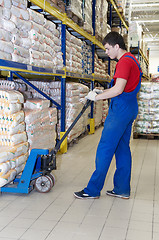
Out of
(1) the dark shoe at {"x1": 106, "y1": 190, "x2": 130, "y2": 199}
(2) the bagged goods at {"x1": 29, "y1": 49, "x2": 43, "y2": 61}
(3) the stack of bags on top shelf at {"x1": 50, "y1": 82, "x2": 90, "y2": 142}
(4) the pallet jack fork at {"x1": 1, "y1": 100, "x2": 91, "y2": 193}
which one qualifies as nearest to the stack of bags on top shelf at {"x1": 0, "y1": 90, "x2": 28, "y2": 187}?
(4) the pallet jack fork at {"x1": 1, "y1": 100, "x2": 91, "y2": 193}

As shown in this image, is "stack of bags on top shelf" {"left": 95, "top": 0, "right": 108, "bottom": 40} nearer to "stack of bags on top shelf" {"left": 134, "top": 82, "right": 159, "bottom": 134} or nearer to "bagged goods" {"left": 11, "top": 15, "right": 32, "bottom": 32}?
"stack of bags on top shelf" {"left": 134, "top": 82, "right": 159, "bottom": 134}

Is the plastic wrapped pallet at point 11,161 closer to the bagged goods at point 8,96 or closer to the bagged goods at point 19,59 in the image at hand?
the bagged goods at point 8,96

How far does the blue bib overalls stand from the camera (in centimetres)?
373

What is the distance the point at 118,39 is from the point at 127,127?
1077mm

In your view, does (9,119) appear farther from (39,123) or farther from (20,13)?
(20,13)

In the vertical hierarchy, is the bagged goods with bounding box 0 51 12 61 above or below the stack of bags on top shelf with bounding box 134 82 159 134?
above

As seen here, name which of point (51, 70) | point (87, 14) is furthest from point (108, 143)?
point (87, 14)

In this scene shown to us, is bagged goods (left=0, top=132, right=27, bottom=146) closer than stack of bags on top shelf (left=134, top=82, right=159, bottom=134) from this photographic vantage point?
Yes

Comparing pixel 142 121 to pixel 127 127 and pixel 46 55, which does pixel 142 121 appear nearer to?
pixel 46 55

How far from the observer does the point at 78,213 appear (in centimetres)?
348

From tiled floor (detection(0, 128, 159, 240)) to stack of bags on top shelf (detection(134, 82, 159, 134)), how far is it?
3721 millimetres

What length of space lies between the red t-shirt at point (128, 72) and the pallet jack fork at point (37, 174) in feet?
2.08

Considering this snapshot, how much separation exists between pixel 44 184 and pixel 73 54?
3786mm

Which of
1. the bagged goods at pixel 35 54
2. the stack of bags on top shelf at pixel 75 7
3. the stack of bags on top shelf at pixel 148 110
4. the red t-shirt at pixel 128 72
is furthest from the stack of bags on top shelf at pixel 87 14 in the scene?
the red t-shirt at pixel 128 72
